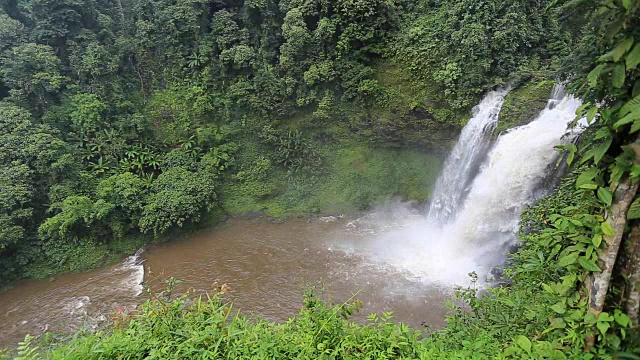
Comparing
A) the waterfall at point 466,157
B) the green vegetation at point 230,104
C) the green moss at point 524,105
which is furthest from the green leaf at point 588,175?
the waterfall at point 466,157

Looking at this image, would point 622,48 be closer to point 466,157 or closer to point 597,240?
point 597,240

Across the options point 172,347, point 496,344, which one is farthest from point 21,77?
point 496,344

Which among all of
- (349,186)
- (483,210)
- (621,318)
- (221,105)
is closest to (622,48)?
(621,318)

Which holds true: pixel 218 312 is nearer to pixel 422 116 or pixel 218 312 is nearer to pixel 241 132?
pixel 422 116

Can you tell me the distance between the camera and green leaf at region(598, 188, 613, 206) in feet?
8.75

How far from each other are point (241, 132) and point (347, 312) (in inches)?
462

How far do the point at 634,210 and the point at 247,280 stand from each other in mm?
9355

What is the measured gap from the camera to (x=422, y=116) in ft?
40.5

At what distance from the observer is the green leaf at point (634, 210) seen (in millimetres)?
2533

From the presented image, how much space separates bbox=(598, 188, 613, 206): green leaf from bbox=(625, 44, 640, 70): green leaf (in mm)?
822

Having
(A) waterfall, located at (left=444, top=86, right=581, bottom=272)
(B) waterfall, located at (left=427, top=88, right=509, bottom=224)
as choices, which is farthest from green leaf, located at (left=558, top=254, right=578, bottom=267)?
(B) waterfall, located at (left=427, top=88, right=509, bottom=224)

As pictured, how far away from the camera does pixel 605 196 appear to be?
2689 millimetres

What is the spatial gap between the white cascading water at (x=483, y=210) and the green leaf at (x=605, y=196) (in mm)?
5759

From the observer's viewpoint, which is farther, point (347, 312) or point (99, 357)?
point (347, 312)
